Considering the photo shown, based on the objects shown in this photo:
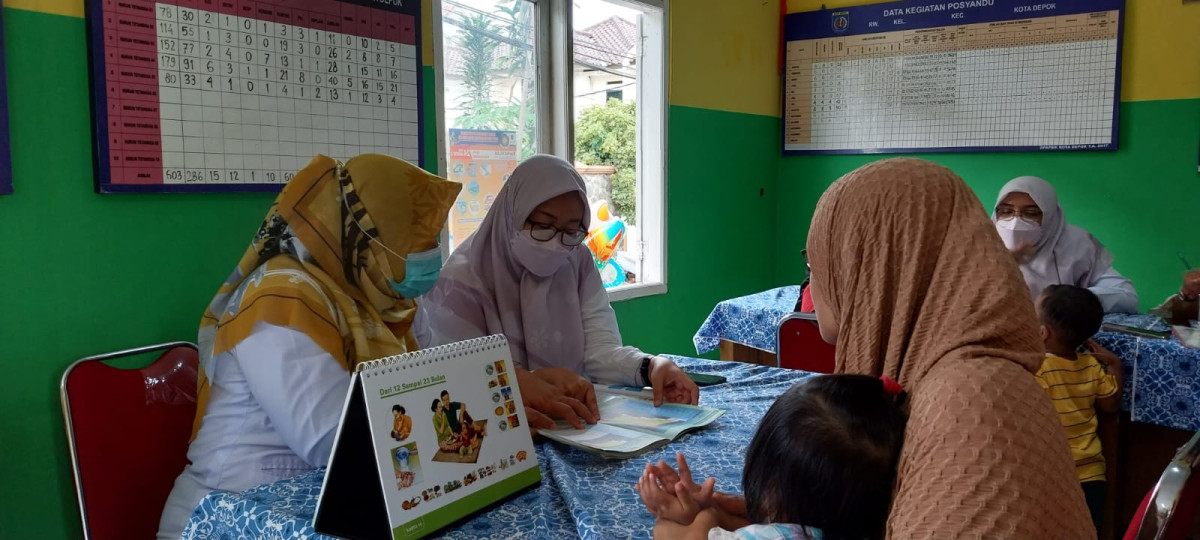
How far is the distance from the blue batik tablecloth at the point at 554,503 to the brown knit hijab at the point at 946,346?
365 mm

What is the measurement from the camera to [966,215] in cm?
97

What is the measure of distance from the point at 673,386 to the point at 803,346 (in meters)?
1.01

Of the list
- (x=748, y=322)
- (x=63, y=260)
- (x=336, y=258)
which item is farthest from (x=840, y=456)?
(x=748, y=322)

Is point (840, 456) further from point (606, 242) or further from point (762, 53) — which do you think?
point (762, 53)

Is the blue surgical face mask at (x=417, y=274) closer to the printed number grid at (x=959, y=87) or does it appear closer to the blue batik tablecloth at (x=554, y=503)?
the blue batik tablecloth at (x=554, y=503)

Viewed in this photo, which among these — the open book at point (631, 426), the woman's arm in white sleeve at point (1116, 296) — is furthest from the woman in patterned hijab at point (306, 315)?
the woman's arm in white sleeve at point (1116, 296)

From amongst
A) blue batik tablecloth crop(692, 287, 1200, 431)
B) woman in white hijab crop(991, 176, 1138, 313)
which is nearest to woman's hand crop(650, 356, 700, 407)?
blue batik tablecloth crop(692, 287, 1200, 431)

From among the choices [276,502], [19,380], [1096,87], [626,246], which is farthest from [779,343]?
[1096,87]

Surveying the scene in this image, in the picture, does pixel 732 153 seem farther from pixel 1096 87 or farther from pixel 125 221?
pixel 125 221

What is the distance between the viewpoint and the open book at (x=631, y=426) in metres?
1.36

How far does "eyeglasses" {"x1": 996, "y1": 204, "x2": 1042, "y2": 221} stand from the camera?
308cm

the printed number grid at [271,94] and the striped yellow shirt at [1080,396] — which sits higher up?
the printed number grid at [271,94]

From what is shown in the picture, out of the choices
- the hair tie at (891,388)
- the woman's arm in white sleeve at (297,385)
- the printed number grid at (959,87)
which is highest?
the printed number grid at (959,87)

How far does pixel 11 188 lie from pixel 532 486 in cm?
141
